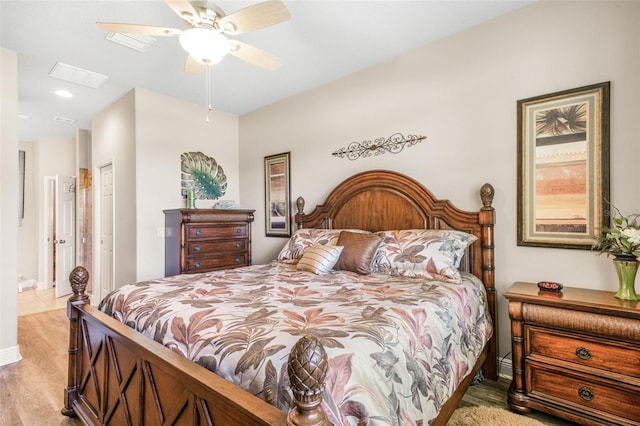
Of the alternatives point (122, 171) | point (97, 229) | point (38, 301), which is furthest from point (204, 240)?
point (38, 301)

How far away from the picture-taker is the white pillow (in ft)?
8.46

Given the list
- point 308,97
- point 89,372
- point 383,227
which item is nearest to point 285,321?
point 89,372

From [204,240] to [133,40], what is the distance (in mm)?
2122

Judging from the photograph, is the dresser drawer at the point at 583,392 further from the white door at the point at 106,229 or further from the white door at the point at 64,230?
the white door at the point at 64,230

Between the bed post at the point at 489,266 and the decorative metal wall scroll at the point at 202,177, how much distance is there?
3.35 m

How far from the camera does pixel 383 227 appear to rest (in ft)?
10.1

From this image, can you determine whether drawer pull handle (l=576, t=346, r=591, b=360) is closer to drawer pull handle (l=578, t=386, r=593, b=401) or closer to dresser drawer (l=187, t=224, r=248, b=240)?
drawer pull handle (l=578, t=386, r=593, b=401)

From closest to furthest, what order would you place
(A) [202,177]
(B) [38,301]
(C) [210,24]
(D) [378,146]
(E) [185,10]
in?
(E) [185,10] → (C) [210,24] → (D) [378,146] → (A) [202,177] → (B) [38,301]

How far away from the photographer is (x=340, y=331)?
3.99 ft

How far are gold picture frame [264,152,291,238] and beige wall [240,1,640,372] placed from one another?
0.55m

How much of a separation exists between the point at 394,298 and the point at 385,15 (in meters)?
2.13

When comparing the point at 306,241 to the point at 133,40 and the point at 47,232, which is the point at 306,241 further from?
the point at 47,232

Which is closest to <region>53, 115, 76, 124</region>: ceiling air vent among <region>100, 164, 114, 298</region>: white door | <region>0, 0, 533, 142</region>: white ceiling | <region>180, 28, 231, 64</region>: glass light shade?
<region>0, 0, 533, 142</region>: white ceiling

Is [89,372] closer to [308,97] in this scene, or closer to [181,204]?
[181,204]
